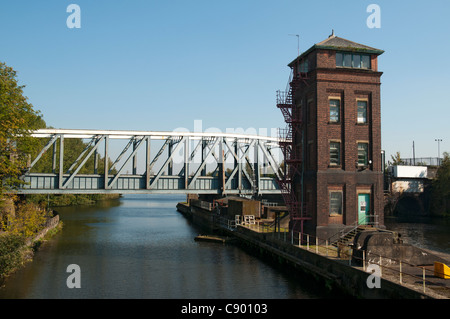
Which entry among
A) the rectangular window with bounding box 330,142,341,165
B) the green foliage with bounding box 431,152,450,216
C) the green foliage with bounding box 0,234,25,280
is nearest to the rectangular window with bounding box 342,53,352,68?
the rectangular window with bounding box 330,142,341,165

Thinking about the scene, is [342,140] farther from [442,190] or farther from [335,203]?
[442,190]

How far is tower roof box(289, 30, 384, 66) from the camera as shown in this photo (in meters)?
29.0

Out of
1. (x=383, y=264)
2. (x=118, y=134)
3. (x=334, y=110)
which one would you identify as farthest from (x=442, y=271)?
(x=118, y=134)

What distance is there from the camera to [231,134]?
5909 cm

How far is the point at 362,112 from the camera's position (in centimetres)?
2945

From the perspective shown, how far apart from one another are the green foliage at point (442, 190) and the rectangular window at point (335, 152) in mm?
55087

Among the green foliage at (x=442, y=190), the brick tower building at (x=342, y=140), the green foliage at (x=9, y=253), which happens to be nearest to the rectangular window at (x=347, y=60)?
the brick tower building at (x=342, y=140)

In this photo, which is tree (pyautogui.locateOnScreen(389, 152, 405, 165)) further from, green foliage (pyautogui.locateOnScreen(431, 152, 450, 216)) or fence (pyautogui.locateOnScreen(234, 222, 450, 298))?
fence (pyautogui.locateOnScreen(234, 222, 450, 298))

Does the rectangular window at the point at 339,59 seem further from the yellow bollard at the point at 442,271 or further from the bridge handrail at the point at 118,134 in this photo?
the bridge handrail at the point at 118,134

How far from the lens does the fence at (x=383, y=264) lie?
17734 mm

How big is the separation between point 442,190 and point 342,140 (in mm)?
56503

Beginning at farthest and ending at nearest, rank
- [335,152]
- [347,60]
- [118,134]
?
[118,134]
[347,60]
[335,152]

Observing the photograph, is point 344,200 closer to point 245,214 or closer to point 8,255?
point 245,214
